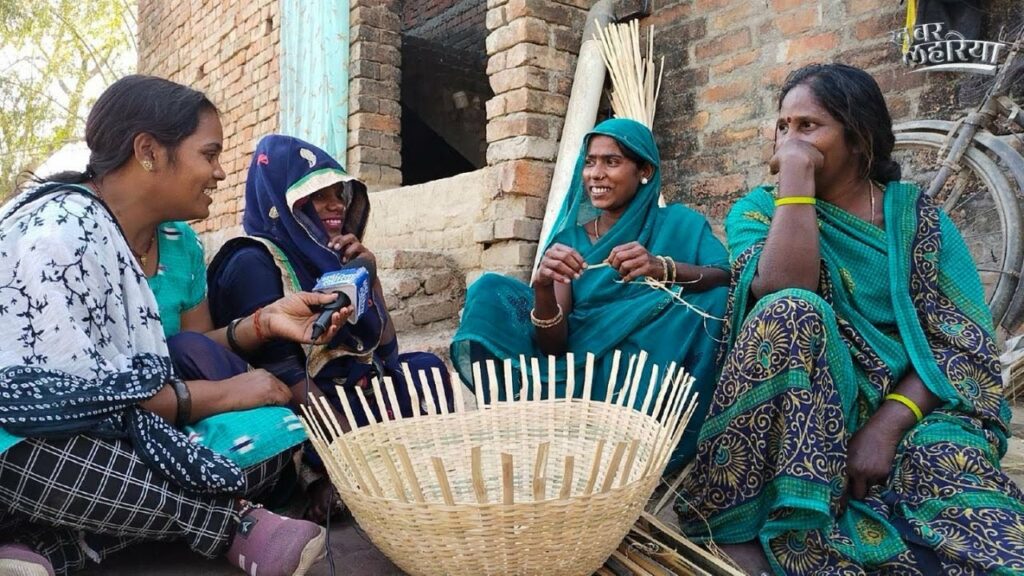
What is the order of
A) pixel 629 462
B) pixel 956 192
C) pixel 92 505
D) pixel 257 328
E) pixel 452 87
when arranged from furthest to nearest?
pixel 452 87 → pixel 956 192 → pixel 257 328 → pixel 92 505 → pixel 629 462

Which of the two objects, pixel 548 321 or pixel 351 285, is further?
pixel 548 321

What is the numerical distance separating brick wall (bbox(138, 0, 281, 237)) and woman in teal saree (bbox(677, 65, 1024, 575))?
4.73m

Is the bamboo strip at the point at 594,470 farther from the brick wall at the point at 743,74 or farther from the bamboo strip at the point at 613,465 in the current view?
the brick wall at the point at 743,74

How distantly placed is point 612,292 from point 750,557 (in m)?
1.04

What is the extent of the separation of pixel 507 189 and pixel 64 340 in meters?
2.83

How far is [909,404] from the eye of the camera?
75.3 inches

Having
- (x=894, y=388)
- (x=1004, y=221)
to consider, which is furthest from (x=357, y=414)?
(x=1004, y=221)

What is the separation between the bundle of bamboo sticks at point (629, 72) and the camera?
416 centimetres

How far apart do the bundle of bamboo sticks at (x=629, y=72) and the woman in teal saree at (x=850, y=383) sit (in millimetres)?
1996

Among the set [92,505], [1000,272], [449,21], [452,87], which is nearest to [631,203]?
[1000,272]

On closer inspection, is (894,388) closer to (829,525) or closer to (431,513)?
(829,525)

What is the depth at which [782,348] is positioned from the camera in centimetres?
182

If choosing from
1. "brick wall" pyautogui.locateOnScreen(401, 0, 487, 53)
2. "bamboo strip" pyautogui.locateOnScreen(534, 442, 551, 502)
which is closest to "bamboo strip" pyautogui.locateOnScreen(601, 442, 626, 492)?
"bamboo strip" pyautogui.locateOnScreen(534, 442, 551, 502)

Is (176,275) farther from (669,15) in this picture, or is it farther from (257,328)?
(669,15)
